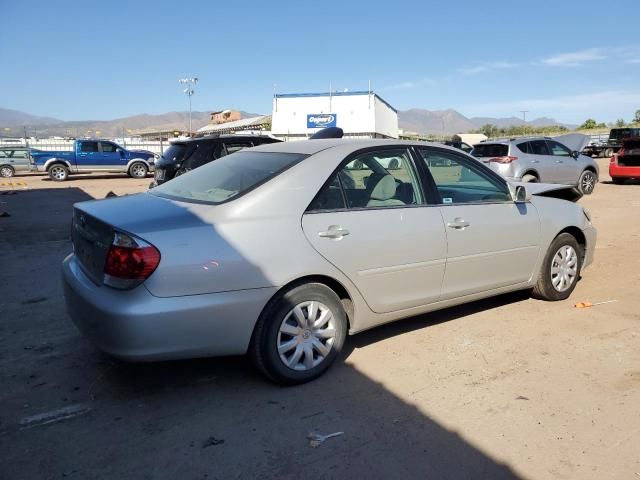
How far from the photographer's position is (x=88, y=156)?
23.0m

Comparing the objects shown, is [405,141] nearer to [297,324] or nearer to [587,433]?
[297,324]

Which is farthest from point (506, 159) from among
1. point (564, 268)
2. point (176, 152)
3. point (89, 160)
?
point (89, 160)

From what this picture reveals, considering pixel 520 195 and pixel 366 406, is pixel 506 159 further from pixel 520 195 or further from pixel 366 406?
pixel 366 406

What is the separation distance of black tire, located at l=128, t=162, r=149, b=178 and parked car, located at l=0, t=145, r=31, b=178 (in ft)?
16.2

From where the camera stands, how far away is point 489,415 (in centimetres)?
318

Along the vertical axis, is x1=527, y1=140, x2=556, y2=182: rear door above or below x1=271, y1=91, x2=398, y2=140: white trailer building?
below

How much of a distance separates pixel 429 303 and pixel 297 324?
121 cm

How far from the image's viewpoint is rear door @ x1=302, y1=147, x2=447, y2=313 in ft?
11.9

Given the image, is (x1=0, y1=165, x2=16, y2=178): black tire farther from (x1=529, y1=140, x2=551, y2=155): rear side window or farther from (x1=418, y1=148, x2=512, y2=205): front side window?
(x1=418, y1=148, x2=512, y2=205): front side window

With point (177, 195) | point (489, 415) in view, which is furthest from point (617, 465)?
point (177, 195)

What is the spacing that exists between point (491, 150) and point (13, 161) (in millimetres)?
21363

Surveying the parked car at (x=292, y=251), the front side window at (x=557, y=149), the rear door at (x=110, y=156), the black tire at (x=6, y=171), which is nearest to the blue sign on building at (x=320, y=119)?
the rear door at (x=110, y=156)

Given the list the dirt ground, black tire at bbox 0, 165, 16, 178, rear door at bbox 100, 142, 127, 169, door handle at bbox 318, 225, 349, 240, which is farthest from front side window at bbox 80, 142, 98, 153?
door handle at bbox 318, 225, 349, 240

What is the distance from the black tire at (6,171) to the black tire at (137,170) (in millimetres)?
5859
